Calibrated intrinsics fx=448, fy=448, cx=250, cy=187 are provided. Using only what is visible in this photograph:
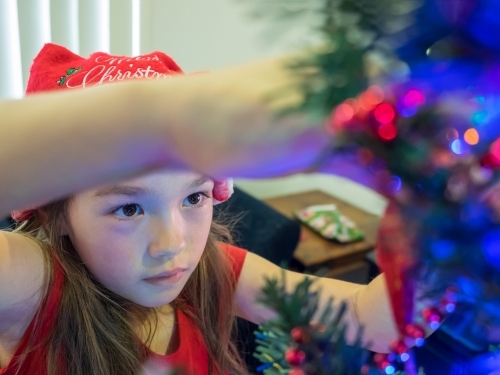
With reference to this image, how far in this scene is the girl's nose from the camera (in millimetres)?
530

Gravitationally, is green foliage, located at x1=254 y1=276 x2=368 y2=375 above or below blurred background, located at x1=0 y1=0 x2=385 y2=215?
above

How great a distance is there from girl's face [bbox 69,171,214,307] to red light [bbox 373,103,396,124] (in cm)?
41

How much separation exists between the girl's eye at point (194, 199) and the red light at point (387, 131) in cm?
45

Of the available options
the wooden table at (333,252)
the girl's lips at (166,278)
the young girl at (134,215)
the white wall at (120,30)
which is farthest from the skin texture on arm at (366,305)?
the white wall at (120,30)

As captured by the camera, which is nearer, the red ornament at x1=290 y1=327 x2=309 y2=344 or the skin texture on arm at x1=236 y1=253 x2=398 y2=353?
the red ornament at x1=290 y1=327 x2=309 y2=344

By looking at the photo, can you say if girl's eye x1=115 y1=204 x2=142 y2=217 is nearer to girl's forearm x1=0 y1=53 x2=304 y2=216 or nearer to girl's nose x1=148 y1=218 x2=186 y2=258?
girl's nose x1=148 y1=218 x2=186 y2=258


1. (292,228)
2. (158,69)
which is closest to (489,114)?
(158,69)

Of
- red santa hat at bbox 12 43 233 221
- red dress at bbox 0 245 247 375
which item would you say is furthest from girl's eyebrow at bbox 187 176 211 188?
red dress at bbox 0 245 247 375

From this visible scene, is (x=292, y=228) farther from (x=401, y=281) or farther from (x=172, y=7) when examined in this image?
(x=401, y=281)

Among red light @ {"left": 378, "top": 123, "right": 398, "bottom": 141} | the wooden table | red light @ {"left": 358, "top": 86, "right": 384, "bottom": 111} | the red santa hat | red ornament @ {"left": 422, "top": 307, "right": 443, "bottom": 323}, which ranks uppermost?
red light @ {"left": 358, "top": 86, "right": 384, "bottom": 111}

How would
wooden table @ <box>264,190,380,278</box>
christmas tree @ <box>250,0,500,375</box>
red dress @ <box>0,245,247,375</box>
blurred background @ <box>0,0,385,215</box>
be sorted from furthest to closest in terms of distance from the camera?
wooden table @ <box>264,190,380,278</box> → blurred background @ <box>0,0,385,215</box> → red dress @ <box>0,245,247,375</box> → christmas tree @ <box>250,0,500,375</box>

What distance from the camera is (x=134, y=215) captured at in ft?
1.82

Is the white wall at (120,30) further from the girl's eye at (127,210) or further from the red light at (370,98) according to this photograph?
the red light at (370,98)

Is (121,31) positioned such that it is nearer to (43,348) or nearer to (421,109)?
(43,348)
